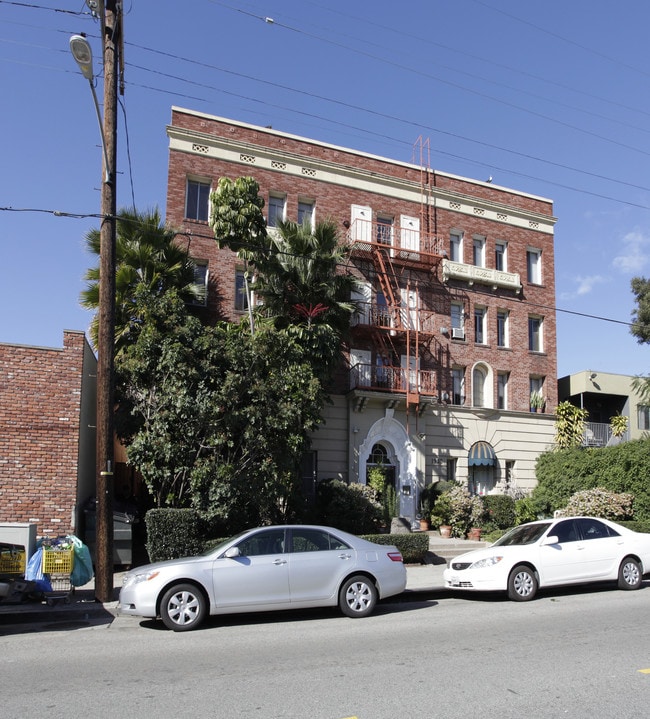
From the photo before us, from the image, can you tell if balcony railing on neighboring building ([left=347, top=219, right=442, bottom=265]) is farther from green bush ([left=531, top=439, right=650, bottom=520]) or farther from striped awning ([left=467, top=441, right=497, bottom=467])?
green bush ([left=531, top=439, right=650, bottom=520])

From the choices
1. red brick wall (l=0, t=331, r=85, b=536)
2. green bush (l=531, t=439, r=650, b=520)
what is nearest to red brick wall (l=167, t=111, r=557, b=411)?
green bush (l=531, t=439, r=650, b=520)

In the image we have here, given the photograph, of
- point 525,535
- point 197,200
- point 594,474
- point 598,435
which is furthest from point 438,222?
point 525,535

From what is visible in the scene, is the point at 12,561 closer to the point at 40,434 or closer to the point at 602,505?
the point at 40,434

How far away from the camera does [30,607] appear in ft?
35.9

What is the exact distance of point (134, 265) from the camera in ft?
59.9

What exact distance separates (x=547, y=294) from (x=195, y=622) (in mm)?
23806

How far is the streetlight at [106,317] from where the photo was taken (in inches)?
447

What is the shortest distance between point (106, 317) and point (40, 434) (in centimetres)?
427

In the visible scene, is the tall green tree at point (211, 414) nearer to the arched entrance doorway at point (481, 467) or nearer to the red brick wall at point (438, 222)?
the red brick wall at point (438, 222)

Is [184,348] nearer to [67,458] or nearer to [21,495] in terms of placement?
[67,458]

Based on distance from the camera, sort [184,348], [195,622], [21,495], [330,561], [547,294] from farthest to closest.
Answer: [547,294]
[184,348]
[21,495]
[330,561]
[195,622]

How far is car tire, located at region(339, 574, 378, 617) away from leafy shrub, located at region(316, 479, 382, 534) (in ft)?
26.7

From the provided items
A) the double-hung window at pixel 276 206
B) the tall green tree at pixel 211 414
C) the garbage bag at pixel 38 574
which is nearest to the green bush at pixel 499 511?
the tall green tree at pixel 211 414

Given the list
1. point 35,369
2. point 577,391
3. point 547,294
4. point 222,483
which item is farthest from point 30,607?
point 577,391
